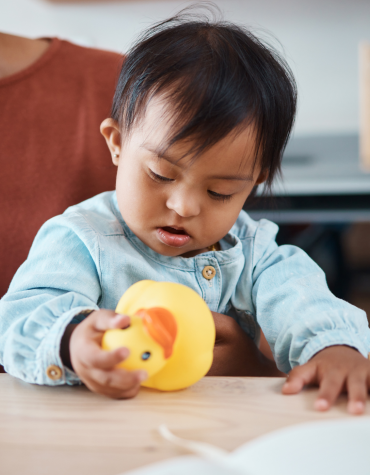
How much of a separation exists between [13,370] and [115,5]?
2233 mm

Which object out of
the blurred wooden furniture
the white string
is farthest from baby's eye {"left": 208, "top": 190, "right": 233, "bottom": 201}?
the blurred wooden furniture

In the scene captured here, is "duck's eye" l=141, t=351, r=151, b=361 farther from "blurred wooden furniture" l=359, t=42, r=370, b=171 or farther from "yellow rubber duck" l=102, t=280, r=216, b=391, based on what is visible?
"blurred wooden furniture" l=359, t=42, r=370, b=171

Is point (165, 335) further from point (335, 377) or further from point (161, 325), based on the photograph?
point (335, 377)

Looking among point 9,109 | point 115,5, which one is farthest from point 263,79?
point 115,5

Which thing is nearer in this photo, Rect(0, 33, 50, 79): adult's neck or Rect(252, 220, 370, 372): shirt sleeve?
Rect(252, 220, 370, 372): shirt sleeve

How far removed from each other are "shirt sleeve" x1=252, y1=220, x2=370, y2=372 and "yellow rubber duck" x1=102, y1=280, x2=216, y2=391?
6.6 inches

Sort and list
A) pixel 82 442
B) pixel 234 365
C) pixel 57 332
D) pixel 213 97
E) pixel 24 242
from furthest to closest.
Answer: pixel 24 242, pixel 234 365, pixel 213 97, pixel 57 332, pixel 82 442

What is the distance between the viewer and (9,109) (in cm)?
91

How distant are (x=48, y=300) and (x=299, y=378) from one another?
280mm

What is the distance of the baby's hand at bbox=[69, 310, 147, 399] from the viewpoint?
375 mm

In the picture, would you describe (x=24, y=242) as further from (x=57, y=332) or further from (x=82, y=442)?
(x=82, y=442)

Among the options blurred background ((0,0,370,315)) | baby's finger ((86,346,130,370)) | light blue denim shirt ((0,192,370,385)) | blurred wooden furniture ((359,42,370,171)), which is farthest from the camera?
blurred background ((0,0,370,315))

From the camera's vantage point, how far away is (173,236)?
602 millimetres

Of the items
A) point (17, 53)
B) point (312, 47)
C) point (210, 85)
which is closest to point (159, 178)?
point (210, 85)
